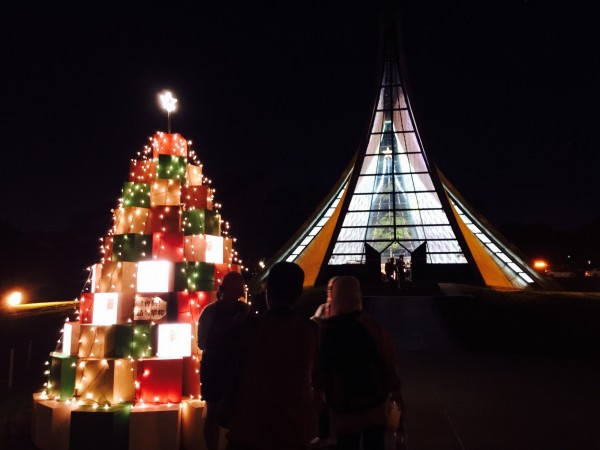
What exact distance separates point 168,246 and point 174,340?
104cm

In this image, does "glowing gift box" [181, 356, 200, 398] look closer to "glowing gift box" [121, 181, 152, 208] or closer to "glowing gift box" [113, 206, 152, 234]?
"glowing gift box" [113, 206, 152, 234]

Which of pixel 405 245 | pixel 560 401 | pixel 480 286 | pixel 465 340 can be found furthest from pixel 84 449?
pixel 405 245

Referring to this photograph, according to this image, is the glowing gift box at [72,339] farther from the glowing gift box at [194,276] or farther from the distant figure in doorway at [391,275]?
the distant figure in doorway at [391,275]

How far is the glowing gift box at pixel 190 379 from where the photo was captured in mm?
5238

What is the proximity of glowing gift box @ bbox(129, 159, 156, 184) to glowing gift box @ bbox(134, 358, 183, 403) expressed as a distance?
2.22 m

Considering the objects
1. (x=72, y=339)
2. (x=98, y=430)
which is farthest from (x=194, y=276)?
(x=98, y=430)

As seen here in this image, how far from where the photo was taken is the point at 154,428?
4.85 metres

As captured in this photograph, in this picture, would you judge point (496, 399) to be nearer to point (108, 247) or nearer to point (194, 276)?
point (194, 276)

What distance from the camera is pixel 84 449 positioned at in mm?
4719

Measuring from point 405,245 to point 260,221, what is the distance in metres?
20.4

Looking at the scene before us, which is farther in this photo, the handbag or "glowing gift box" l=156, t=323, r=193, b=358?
"glowing gift box" l=156, t=323, r=193, b=358

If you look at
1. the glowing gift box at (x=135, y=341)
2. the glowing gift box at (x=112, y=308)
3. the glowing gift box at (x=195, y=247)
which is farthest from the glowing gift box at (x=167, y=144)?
the glowing gift box at (x=135, y=341)

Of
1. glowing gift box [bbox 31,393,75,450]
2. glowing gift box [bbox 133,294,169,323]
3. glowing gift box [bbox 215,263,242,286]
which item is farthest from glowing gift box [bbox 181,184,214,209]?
glowing gift box [bbox 31,393,75,450]

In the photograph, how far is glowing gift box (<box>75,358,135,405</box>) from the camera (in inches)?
200
